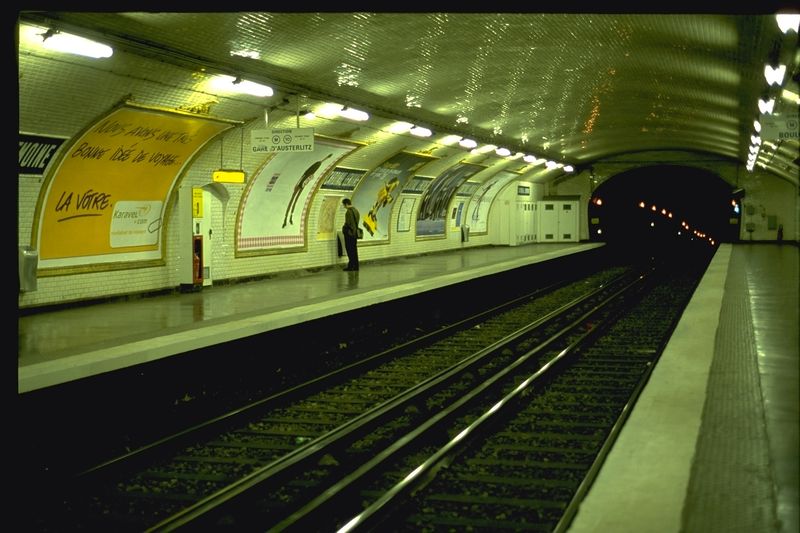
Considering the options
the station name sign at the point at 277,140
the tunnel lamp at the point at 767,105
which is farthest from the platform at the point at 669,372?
the tunnel lamp at the point at 767,105

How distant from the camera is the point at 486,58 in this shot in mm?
13297

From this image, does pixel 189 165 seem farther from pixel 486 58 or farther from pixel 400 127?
pixel 400 127

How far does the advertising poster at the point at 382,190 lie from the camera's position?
21.2 metres

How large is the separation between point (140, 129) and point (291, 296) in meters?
3.31

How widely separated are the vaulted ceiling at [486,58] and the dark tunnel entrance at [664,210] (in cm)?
1649

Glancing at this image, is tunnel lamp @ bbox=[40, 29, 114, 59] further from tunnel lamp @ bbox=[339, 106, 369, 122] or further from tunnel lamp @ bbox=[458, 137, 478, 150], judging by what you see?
tunnel lamp @ bbox=[458, 137, 478, 150]

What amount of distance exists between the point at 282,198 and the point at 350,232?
98.2 inches

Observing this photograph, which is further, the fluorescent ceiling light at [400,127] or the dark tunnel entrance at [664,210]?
the dark tunnel entrance at [664,210]

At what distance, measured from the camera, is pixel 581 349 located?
1353 centimetres

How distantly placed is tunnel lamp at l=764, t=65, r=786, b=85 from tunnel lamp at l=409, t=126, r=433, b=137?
287 inches

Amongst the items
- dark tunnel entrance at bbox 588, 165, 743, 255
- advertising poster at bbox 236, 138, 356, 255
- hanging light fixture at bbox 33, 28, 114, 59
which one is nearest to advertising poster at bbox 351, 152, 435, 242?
advertising poster at bbox 236, 138, 356, 255

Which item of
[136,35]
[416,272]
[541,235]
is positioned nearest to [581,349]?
[416,272]

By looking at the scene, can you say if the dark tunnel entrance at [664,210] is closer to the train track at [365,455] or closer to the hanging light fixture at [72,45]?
the train track at [365,455]

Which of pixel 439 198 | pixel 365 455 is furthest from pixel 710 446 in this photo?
pixel 439 198
